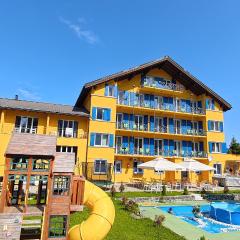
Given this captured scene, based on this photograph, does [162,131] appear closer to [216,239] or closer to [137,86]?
[137,86]

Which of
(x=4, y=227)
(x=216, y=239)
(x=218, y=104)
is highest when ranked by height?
(x=218, y=104)

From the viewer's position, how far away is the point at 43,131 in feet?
94.8

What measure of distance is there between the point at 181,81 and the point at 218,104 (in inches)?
265

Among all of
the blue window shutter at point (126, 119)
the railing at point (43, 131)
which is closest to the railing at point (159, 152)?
the blue window shutter at point (126, 119)

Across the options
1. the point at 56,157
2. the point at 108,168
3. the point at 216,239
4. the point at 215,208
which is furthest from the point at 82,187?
the point at 108,168

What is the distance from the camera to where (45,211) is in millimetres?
8555

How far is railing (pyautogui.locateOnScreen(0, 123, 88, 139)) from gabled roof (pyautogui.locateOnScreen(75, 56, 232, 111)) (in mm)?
5641

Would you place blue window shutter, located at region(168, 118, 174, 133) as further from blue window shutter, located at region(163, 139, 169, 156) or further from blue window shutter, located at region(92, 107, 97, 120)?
blue window shutter, located at region(92, 107, 97, 120)

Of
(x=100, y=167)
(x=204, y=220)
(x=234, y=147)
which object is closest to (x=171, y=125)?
(x=100, y=167)

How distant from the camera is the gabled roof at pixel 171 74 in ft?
103

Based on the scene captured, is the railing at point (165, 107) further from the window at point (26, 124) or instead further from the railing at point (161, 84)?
the window at point (26, 124)

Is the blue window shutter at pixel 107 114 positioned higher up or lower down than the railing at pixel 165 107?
→ lower down

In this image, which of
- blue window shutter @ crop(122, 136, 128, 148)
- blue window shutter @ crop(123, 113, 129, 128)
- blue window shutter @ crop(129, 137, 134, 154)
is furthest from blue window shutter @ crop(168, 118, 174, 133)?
blue window shutter @ crop(122, 136, 128, 148)

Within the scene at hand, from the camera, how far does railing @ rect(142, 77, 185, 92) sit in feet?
112
